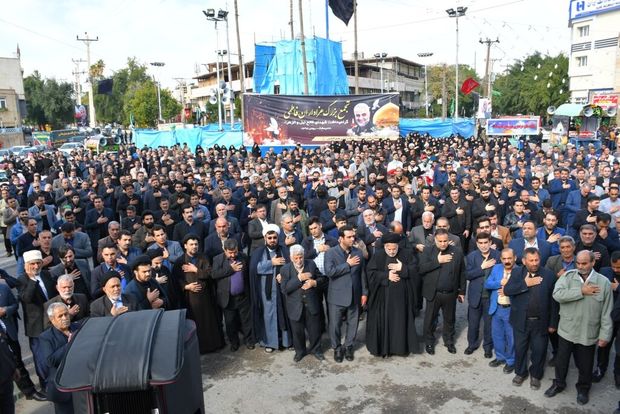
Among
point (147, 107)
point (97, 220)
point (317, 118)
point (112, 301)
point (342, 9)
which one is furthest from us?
point (147, 107)

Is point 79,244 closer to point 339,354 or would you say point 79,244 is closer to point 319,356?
point 319,356

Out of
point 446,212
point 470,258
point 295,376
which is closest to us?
point 295,376

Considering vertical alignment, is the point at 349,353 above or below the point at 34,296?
below

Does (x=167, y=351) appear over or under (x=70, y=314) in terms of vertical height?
over

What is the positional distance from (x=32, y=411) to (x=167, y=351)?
331 cm

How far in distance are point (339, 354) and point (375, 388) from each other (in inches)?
30.5

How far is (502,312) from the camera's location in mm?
5559

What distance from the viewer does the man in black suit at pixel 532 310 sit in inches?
199

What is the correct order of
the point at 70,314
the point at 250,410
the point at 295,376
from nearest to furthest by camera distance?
the point at 70,314
the point at 250,410
the point at 295,376

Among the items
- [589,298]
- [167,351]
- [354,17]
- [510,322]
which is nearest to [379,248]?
[510,322]

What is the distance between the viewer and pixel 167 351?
2.84 m

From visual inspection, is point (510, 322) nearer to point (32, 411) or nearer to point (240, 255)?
point (240, 255)

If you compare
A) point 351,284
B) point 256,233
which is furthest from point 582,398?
point 256,233

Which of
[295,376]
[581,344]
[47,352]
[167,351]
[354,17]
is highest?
[354,17]
